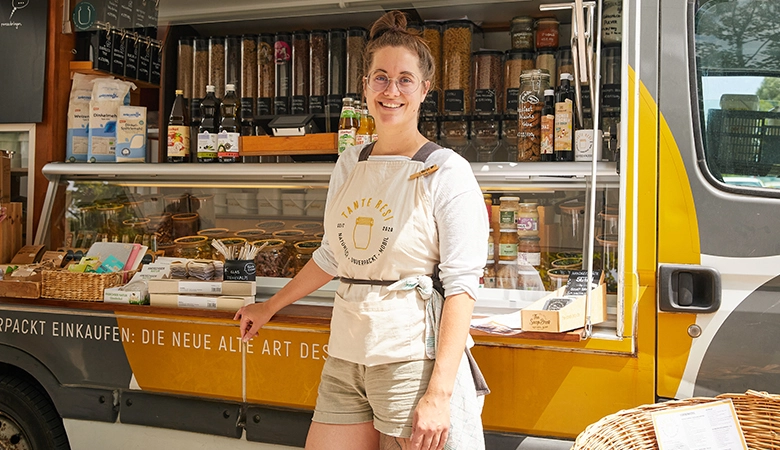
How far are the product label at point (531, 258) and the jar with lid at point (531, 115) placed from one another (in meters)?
0.39

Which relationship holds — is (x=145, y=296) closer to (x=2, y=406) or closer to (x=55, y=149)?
(x=2, y=406)

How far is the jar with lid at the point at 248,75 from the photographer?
3.70 metres

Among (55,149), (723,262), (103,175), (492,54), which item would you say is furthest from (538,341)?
(55,149)

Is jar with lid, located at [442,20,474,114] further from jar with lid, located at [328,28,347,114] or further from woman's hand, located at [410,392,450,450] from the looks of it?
woman's hand, located at [410,392,450,450]

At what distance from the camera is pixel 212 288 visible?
282 centimetres

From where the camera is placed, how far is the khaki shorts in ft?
6.17

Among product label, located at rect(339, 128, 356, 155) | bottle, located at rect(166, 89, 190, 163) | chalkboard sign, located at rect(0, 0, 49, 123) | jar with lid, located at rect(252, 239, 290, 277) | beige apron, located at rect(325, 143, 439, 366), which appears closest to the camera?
beige apron, located at rect(325, 143, 439, 366)

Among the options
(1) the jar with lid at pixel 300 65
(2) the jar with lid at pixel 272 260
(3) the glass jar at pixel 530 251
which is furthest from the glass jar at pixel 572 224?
(1) the jar with lid at pixel 300 65

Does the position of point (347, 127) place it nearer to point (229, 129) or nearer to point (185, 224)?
point (229, 129)

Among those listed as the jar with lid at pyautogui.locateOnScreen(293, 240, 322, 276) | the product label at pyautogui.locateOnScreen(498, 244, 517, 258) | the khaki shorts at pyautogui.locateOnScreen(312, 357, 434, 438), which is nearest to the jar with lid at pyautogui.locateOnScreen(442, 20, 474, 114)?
the product label at pyautogui.locateOnScreen(498, 244, 517, 258)

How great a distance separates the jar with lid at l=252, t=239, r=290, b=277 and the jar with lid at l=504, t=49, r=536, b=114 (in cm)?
117

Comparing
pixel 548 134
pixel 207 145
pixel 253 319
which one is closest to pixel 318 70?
pixel 207 145

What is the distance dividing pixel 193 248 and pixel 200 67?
1.04 metres

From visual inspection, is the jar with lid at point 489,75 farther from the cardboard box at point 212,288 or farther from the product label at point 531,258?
the cardboard box at point 212,288
